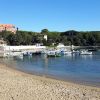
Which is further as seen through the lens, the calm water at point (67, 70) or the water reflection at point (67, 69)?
the water reflection at point (67, 69)

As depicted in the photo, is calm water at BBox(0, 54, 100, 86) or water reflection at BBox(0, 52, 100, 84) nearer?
calm water at BBox(0, 54, 100, 86)

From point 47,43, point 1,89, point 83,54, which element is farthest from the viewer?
point 47,43

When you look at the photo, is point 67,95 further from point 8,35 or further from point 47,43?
point 47,43

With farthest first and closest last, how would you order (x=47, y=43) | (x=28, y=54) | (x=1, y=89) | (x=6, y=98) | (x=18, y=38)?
(x=47, y=43), (x=18, y=38), (x=28, y=54), (x=1, y=89), (x=6, y=98)

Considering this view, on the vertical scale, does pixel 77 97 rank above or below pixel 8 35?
below

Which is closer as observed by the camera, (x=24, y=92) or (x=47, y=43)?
(x=24, y=92)

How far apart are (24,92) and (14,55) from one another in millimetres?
79524

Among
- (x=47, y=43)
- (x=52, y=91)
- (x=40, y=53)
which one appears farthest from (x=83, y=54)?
(x=52, y=91)

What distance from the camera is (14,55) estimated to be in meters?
102

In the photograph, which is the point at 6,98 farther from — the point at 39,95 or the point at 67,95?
the point at 67,95

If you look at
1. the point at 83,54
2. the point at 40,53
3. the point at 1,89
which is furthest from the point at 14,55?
the point at 1,89

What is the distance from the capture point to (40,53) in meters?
122

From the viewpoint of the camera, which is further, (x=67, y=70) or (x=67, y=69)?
(x=67, y=69)

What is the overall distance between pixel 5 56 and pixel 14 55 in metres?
5.02
